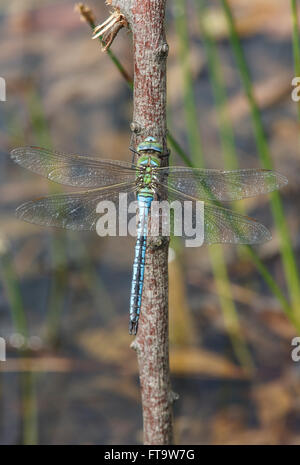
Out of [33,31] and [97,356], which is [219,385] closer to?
[97,356]

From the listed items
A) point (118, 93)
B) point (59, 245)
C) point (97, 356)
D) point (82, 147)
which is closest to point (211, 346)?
point (97, 356)

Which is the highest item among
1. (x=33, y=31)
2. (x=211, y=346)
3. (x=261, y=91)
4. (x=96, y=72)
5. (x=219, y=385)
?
(x=33, y=31)

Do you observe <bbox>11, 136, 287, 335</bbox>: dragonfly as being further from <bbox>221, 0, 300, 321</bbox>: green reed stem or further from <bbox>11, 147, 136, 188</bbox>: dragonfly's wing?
<bbox>221, 0, 300, 321</bbox>: green reed stem

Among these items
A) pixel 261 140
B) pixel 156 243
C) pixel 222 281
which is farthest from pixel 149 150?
pixel 222 281

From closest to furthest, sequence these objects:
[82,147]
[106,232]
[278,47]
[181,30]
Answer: [106,232], [181,30], [82,147], [278,47]

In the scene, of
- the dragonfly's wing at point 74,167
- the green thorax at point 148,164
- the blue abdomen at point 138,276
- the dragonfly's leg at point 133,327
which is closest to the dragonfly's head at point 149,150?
the green thorax at point 148,164

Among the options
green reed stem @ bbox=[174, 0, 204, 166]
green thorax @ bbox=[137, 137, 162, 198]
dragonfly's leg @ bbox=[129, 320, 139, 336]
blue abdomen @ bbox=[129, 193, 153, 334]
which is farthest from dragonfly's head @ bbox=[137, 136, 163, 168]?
green reed stem @ bbox=[174, 0, 204, 166]

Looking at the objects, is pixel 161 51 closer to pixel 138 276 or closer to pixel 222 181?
pixel 138 276
